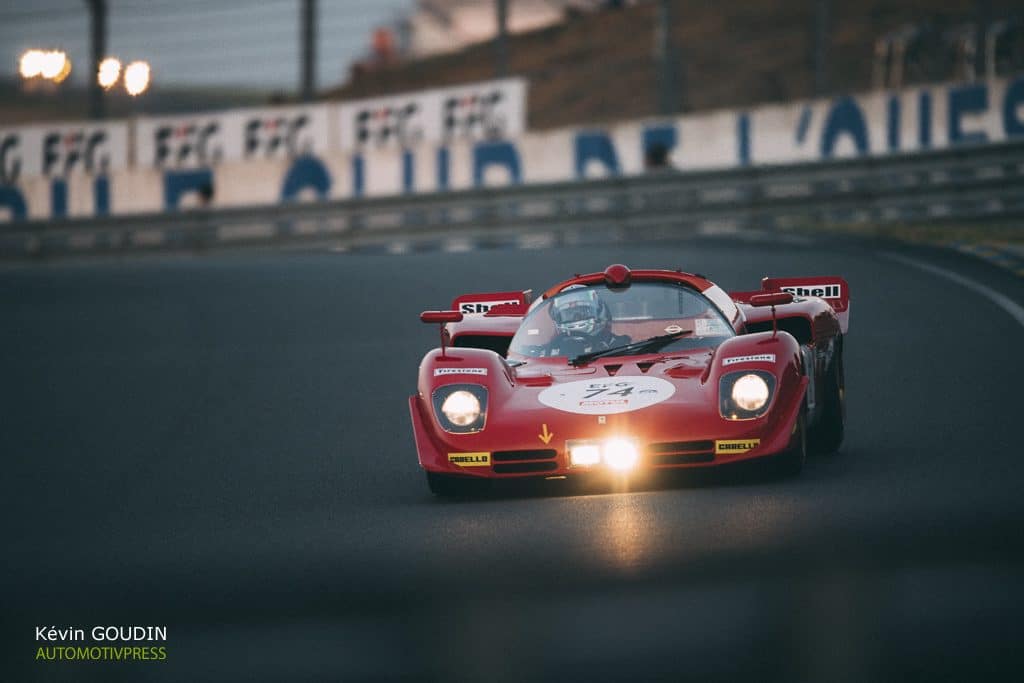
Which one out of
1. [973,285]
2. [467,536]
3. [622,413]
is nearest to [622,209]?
[973,285]

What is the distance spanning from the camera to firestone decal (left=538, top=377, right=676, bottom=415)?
8.68 metres

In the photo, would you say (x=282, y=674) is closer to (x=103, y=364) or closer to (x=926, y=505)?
(x=926, y=505)

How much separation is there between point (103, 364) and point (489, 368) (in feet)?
21.6

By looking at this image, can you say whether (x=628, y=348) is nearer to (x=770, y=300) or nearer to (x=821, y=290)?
(x=770, y=300)

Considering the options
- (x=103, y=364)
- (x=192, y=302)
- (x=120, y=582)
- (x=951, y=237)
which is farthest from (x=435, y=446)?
(x=951, y=237)

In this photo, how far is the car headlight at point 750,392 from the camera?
8648mm

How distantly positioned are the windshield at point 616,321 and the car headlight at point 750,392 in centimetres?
104

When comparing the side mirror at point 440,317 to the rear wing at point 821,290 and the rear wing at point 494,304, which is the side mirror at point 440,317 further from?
the rear wing at point 821,290

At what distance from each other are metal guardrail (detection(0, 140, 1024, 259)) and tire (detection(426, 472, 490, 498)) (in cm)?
1407

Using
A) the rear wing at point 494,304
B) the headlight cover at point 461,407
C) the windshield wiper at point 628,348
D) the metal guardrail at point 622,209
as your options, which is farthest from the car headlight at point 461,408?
the metal guardrail at point 622,209

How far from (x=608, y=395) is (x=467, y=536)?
1.22 meters

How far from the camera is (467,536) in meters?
7.90

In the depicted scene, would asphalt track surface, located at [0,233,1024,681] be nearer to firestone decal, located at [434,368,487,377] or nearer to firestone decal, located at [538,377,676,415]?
firestone decal, located at [538,377,676,415]

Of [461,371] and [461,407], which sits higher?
[461,371]
